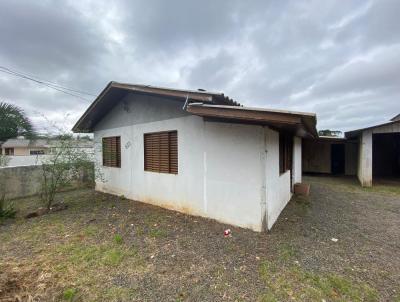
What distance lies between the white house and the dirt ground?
536 mm

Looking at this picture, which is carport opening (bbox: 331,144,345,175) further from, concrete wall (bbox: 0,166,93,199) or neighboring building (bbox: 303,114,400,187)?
concrete wall (bbox: 0,166,93,199)

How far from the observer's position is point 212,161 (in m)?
5.14

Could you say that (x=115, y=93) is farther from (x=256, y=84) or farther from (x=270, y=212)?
(x=256, y=84)

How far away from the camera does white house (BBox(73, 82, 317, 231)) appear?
14.5 ft

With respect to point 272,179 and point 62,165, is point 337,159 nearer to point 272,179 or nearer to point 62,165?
point 272,179

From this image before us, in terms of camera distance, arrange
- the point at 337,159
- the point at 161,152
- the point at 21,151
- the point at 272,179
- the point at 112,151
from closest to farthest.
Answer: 1. the point at 272,179
2. the point at 161,152
3. the point at 112,151
4. the point at 337,159
5. the point at 21,151

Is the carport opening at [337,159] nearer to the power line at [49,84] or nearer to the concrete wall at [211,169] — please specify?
the concrete wall at [211,169]

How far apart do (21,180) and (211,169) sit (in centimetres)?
874

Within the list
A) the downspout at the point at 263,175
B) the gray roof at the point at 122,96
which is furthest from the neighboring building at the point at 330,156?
the gray roof at the point at 122,96

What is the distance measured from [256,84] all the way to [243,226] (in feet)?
48.6

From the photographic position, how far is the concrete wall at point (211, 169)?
4496 millimetres

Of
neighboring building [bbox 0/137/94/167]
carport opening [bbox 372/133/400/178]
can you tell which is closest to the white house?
neighboring building [bbox 0/137/94/167]

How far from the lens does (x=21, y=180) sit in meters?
8.66

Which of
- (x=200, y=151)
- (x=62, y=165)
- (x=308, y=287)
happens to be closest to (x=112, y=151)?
(x=62, y=165)
